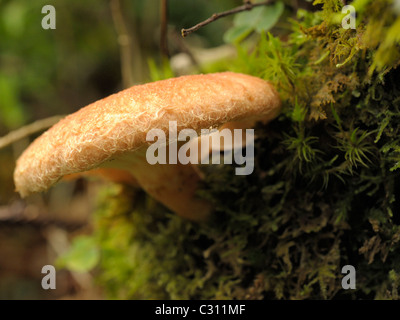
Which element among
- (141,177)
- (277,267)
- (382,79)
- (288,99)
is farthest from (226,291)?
(382,79)

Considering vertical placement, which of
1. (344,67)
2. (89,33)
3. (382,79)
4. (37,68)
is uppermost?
(89,33)

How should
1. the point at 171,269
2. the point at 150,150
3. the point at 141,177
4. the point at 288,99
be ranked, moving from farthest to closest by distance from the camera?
1. the point at 171,269
2. the point at 141,177
3. the point at 288,99
4. the point at 150,150

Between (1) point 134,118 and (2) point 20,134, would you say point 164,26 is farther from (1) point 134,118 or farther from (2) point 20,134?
(1) point 134,118

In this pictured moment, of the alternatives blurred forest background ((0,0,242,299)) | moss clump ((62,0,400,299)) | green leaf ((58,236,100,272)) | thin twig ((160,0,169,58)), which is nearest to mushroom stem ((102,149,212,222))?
moss clump ((62,0,400,299))

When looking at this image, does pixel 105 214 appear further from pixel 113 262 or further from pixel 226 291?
pixel 226 291

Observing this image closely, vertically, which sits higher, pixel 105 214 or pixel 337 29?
pixel 337 29

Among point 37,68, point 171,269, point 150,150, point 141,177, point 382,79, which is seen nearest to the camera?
point 382,79

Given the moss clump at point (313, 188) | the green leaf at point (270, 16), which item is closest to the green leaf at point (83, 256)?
the moss clump at point (313, 188)
